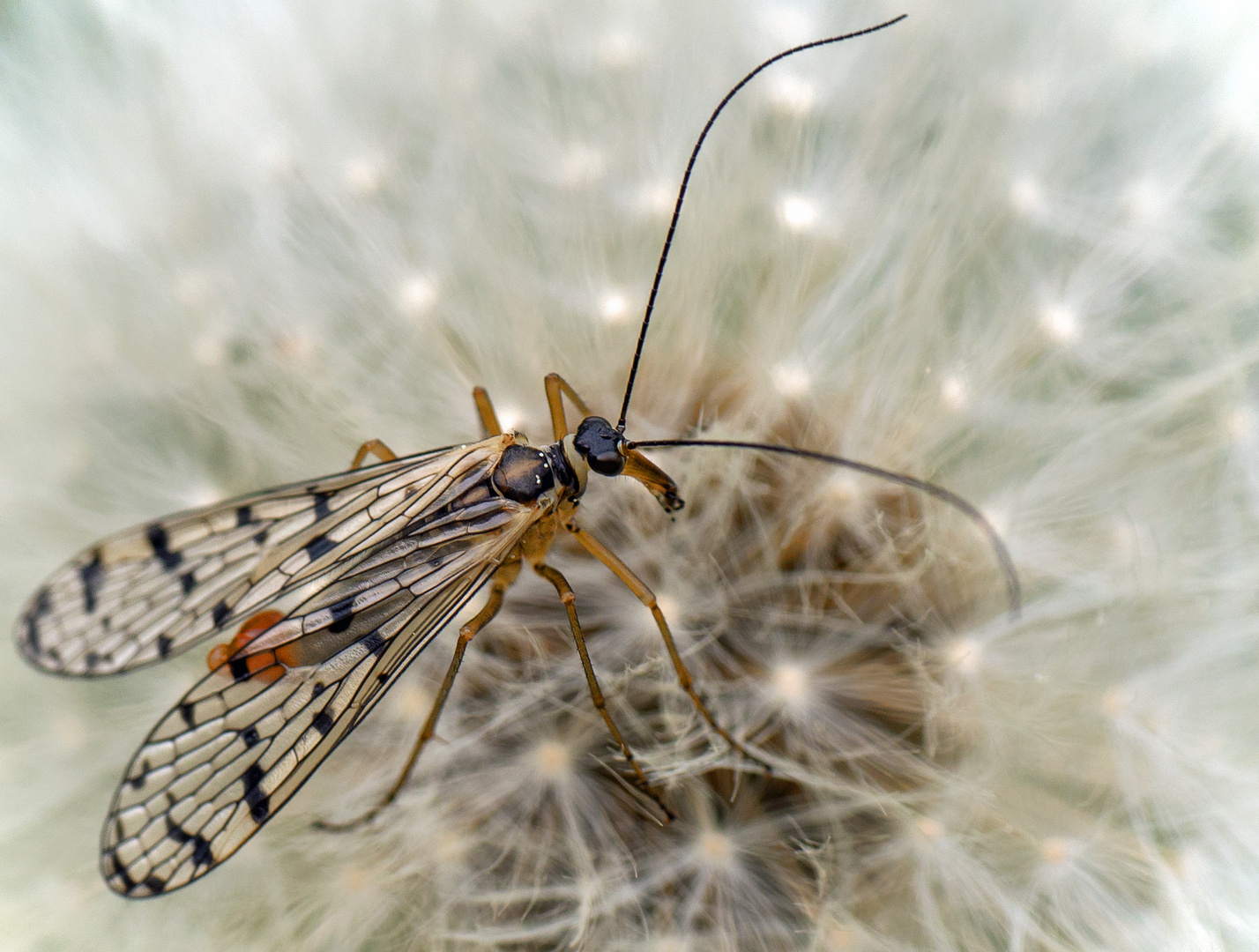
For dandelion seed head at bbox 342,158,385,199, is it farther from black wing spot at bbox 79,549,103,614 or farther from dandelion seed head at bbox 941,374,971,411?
dandelion seed head at bbox 941,374,971,411

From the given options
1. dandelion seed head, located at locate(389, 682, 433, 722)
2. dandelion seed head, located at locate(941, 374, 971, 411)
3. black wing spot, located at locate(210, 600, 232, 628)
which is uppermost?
dandelion seed head, located at locate(941, 374, 971, 411)

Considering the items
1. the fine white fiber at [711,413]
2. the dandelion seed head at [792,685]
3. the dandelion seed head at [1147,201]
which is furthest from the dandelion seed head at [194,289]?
the dandelion seed head at [1147,201]

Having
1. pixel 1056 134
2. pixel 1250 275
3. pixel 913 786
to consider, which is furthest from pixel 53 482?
pixel 1250 275

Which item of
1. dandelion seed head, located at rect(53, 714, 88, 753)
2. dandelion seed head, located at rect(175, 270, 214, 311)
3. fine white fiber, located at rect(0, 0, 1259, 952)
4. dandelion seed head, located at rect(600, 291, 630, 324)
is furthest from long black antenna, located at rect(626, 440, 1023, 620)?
dandelion seed head, located at rect(53, 714, 88, 753)

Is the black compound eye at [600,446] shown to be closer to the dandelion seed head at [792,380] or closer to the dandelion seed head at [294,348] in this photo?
the dandelion seed head at [792,380]

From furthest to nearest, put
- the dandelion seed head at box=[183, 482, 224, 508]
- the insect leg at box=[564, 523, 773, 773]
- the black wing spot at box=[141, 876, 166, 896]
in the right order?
the dandelion seed head at box=[183, 482, 224, 508]
the insect leg at box=[564, 523, 773, 773]
the black wing spot at box=[141, 876, 166, 896]

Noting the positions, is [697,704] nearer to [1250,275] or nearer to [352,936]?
[352,936]

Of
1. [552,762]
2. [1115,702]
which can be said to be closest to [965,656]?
[1115,702]
